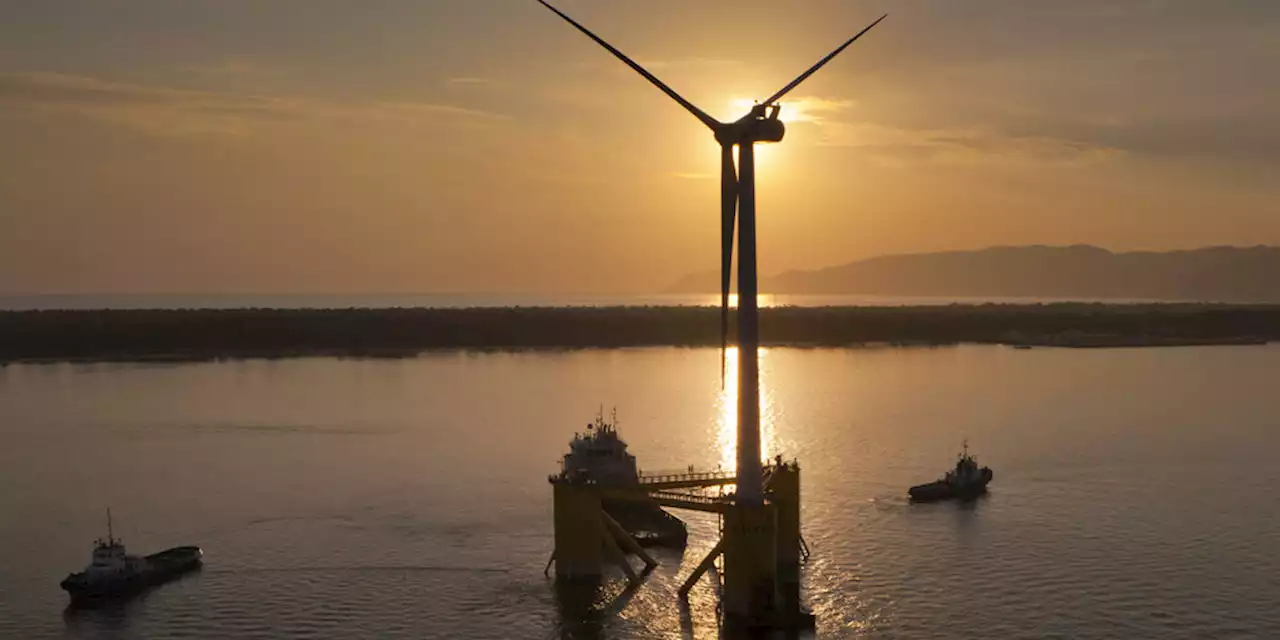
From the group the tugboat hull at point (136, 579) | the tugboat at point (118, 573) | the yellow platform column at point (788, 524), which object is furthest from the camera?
the yellow platform column at point (788, 524)

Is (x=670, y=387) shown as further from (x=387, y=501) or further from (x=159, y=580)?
(x=159, y=580)

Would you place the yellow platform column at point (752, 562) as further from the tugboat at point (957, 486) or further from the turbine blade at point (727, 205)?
the tugboat at point (957, 486)

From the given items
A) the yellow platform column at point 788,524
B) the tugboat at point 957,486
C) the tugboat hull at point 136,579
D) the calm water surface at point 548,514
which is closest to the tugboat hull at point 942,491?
the tugboat at point 957,486

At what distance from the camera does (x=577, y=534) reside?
67.9 metres

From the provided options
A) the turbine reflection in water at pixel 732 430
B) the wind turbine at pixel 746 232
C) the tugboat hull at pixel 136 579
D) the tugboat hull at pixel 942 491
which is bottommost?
the tugboat hull at pixel 136 579

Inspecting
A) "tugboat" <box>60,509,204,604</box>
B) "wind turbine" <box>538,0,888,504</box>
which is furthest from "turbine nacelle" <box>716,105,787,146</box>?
"tugboat" <box>60,509,204,604</box>

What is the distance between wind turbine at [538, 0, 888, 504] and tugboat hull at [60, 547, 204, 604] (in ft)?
119

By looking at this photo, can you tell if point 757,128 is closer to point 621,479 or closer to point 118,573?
point 621,479

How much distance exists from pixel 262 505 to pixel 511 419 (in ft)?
183

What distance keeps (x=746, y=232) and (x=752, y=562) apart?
1642 cm

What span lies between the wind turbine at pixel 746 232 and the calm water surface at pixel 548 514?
8839 millimetres

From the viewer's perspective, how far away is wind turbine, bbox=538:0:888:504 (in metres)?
60.2

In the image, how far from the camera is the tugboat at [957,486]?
3831 inches

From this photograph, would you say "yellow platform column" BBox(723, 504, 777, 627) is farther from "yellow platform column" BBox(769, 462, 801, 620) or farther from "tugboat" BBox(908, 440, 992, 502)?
"tugboat" BBox(908, 440, 992, 502)
